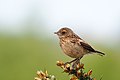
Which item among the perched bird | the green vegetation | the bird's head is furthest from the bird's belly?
the green vegetation

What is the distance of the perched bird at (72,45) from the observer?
1005 centimetres

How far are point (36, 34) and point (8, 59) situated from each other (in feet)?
4.60

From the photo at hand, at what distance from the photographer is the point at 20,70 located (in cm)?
2392

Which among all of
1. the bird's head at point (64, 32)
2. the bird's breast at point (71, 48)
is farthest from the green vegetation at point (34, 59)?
the bird's breast at point (71, 48)

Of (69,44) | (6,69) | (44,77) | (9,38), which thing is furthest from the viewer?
(9,38)

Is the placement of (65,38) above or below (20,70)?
above

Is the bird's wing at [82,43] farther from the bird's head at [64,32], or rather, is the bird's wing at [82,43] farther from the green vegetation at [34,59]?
the green vegetation at [34,59]

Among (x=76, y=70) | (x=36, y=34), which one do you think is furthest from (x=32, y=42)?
(x=76, y=70)

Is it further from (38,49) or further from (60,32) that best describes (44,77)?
(38,49)

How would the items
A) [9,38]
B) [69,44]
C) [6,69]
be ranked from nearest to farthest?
[69,44], [6,69], [9,38]

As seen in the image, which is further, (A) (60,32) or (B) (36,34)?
(B) (36,34)

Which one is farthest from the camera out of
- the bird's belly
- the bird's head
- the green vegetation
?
the green vegetation

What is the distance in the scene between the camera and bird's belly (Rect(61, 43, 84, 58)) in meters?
10.0

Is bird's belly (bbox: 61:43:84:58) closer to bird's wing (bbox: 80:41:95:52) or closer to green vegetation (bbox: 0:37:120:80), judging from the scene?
bird's wing (bbox: 80:41:95:52)
